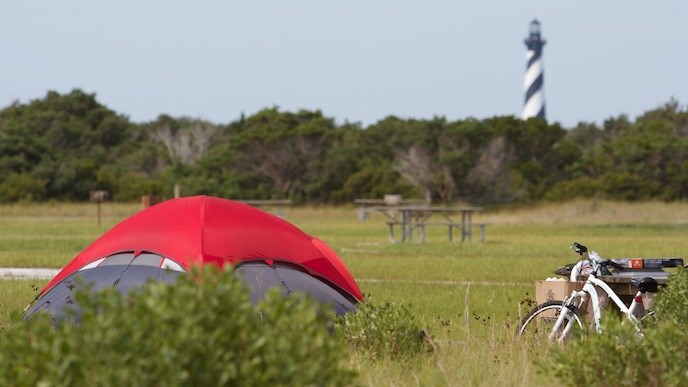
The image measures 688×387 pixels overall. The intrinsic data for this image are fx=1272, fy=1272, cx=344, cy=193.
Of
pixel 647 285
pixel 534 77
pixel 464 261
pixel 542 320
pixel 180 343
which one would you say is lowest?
pixel 464 261

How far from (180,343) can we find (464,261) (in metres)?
20.4

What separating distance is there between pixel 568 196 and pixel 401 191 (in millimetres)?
9251

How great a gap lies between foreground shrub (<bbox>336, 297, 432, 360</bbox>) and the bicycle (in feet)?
3.72

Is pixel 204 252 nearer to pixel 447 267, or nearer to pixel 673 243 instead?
pixel 447 267

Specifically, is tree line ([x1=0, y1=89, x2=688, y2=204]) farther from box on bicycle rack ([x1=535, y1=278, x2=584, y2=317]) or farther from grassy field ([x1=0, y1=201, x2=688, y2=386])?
→ box on bicycle rack ([x1=535, y1=278, x2=584, y2=317])

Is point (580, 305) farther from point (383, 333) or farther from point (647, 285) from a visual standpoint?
point (383, 333)

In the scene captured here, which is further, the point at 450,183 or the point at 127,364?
the point at 450,183

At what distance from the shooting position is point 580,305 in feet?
32.2

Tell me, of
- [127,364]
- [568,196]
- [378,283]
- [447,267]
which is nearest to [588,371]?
[127,364]

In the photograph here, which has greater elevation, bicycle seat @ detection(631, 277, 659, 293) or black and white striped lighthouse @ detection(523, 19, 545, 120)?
black and white striped lighthouse @ detection(523, 19, 545, 120)

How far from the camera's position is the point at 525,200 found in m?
65.6

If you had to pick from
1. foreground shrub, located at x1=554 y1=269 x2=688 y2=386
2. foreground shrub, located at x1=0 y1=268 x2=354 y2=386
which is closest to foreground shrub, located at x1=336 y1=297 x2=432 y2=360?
foreground shrub, located at x1=554 y1=269 x2=688 y2=386

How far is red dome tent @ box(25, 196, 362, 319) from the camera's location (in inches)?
453

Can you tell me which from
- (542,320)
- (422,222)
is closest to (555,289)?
(542,320)
